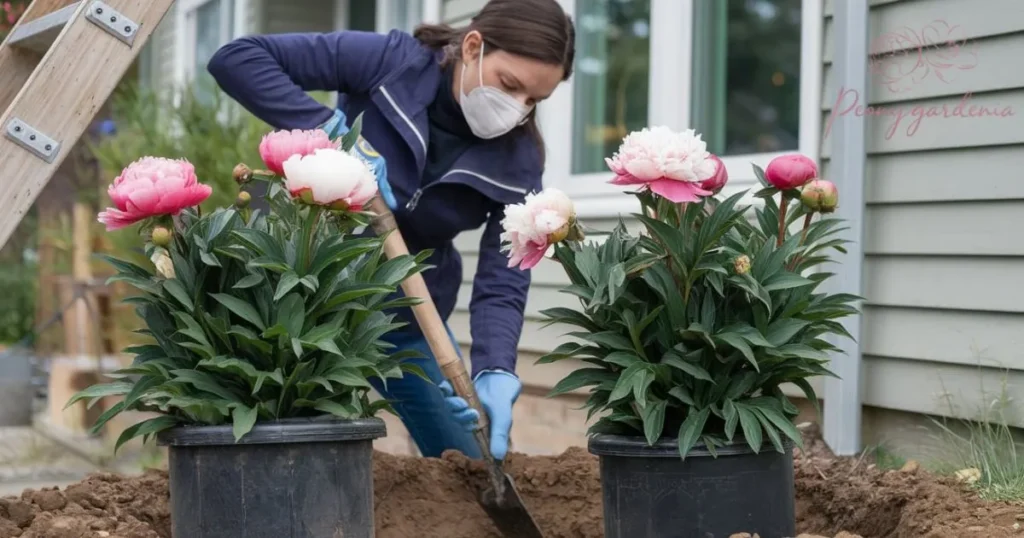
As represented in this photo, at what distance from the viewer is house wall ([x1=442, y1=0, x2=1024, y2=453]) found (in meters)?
3.13

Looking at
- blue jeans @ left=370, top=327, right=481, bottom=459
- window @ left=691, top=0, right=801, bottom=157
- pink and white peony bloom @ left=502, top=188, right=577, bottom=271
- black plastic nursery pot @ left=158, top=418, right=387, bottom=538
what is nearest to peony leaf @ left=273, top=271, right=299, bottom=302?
black plastic nursery pot @ left=158, top=418, right=387, bottom=538

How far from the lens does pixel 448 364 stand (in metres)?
2.70

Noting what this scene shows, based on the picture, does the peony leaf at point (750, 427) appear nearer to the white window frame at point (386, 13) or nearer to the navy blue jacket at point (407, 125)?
the navy blue jacket at point (407, 125)

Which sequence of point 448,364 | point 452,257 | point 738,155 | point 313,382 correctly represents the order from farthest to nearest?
point 738,155
point 452,257
point 448,364
point 313,382

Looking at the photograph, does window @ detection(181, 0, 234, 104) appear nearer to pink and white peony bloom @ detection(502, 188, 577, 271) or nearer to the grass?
the grass

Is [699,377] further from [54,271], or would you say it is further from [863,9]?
[54,271]

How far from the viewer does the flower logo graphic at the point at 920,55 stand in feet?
10.7

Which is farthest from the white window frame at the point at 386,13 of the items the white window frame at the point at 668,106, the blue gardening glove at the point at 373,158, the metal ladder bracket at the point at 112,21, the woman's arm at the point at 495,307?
the metal ladder bracket at the point at 112,21

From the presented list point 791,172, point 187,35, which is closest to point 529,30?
point 791,172

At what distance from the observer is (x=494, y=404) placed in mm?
2801

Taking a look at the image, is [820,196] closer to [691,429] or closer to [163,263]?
[691,429]

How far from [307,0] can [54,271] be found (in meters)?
2.77

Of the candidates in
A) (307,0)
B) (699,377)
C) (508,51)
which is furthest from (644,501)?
(307,0)

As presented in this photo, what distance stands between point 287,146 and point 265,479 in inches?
23.4
